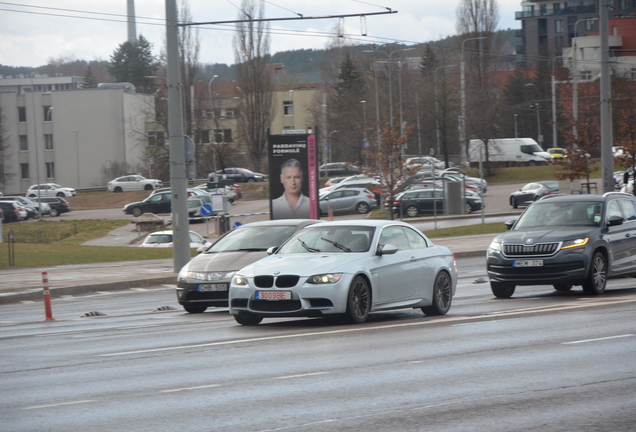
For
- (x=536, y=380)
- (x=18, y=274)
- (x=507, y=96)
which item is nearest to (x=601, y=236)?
(x=536, y=380)

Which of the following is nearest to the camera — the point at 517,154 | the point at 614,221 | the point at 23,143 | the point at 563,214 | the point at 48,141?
the point at 614,221

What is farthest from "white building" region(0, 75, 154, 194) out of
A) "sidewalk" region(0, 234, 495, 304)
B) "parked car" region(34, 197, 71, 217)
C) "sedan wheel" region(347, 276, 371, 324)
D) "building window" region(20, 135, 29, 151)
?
"sedan wheel" region(347, 276, 371, 324)

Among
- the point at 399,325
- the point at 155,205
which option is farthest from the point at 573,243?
the point at 155,205

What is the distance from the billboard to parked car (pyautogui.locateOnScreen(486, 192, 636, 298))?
1186 cm

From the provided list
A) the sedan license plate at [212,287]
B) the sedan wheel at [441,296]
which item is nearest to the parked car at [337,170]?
the sedan license plate at [212,287]

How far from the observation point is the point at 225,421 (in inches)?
258

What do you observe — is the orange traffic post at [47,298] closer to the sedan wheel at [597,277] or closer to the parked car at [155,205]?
the sedan wheel at [597,277]

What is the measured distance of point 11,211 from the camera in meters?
61.6

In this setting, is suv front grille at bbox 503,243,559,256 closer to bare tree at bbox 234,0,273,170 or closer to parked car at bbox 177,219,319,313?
parked car at bbox 177,219,319,313

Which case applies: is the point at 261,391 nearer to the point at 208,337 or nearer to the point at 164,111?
the point at 208,337

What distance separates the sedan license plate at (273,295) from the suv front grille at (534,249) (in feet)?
17.8

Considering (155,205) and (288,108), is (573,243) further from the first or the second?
(288,108)

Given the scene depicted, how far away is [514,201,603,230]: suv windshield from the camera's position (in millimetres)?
16484

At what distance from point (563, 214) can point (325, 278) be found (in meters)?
6.55
